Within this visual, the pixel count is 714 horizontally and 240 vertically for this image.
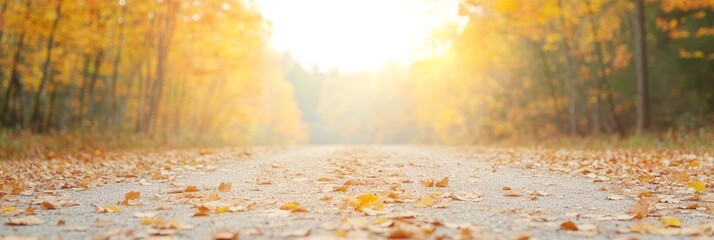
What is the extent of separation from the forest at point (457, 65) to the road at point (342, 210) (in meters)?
9.98

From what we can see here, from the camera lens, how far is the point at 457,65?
32188 mm

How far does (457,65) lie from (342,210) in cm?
2841

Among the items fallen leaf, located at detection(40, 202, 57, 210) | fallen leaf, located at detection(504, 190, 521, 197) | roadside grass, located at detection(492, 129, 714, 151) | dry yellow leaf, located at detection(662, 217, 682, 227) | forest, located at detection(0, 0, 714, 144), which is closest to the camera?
dry yellow leaf, located at detection(662, 217, 682, 227)

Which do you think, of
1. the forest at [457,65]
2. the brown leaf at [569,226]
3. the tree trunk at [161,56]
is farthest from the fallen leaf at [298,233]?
the tree trunk at [161,56]

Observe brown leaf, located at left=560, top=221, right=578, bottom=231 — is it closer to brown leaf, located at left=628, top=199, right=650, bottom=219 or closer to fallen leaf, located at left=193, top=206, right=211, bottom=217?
brown leaf, located at left=628, top=199, right=650, bottom=219

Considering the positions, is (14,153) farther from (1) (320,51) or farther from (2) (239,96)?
(1) (320,51)

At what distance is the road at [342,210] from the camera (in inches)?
146

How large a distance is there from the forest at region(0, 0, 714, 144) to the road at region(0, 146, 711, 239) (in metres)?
9.98

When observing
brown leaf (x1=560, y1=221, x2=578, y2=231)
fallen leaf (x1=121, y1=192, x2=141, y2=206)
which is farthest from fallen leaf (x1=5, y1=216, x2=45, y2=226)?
brown leaf (x1=560, y1=221, x2=578, y2=231)

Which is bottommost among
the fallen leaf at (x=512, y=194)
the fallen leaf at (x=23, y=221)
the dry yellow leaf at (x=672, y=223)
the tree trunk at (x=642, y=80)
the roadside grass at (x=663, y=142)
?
the dry yellow leaf at (x=672, y=223)

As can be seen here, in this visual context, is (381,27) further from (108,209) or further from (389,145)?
(108,209)

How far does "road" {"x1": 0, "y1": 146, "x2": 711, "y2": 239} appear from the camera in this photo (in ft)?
12.2

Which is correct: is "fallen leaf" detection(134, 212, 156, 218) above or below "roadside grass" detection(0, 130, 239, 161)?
below

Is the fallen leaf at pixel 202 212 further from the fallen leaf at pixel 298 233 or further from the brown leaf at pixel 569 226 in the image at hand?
the brown leaf at pixel 569 226
